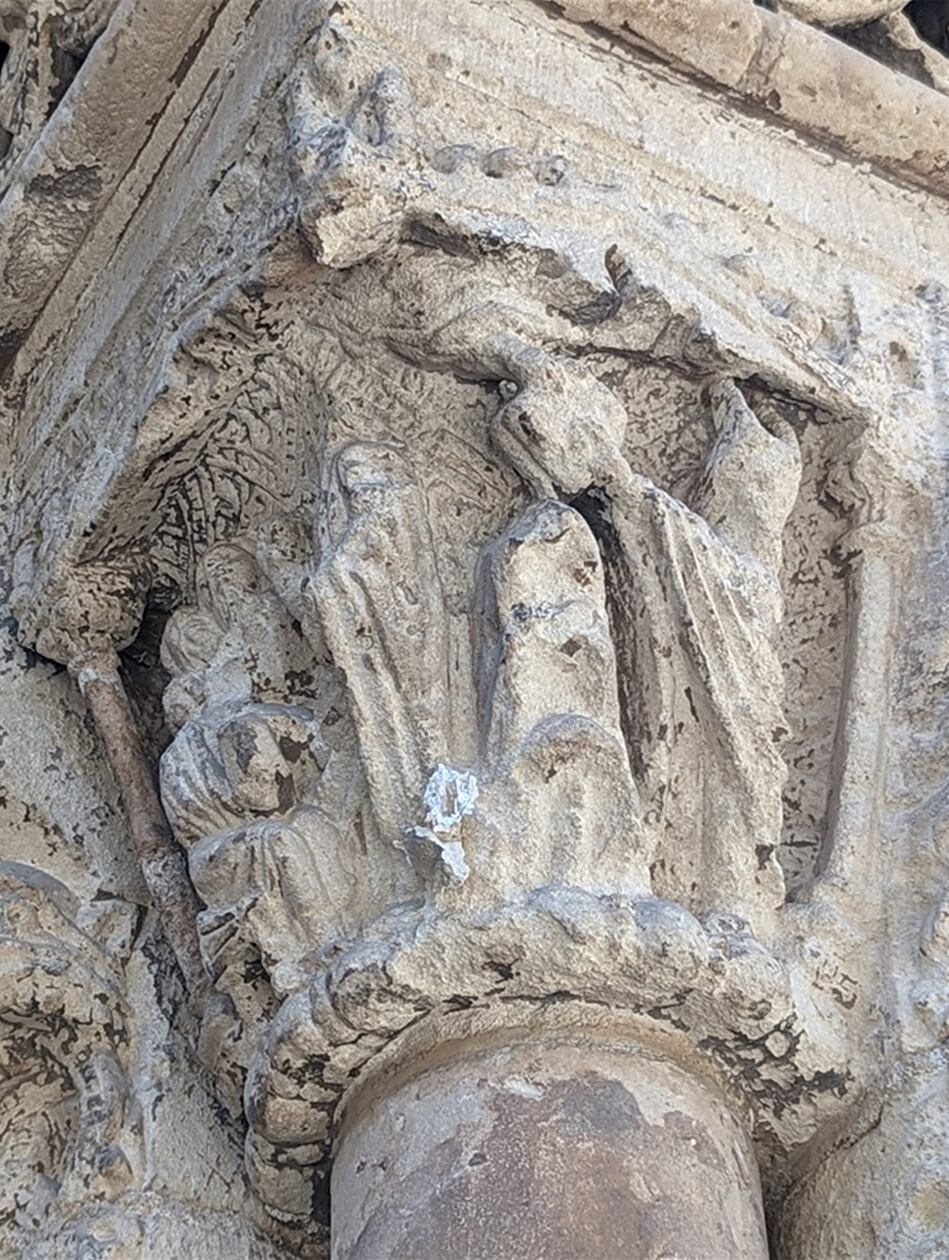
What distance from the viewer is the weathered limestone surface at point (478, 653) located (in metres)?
1.73

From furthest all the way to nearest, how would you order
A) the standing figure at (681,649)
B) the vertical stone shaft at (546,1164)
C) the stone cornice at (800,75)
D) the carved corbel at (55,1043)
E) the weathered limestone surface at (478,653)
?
the stone cornice at (800,75) → the carved corbel at (55,1043) → the standing figure at (681,649) → the weathered limestone surface at (478,653) → the vertical stone shaft at (546,1164)

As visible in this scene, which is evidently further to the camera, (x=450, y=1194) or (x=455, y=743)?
(x=455, y=743)

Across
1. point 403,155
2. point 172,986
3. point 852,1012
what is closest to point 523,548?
point 403,155

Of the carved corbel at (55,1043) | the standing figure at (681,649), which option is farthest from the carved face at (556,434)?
the carved corbel at (55,1043)

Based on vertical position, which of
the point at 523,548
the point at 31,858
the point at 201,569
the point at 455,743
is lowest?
the point at 31,858

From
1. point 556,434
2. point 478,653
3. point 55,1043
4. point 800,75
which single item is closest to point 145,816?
point 55,1043

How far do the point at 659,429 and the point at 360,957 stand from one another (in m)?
0.78

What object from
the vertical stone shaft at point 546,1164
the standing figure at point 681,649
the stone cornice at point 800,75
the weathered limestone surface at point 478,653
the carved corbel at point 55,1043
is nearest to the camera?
the vertical stone shaft at point 546,1164

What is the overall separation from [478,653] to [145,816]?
22.5 inches

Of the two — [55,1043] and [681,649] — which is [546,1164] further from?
[55,1043]

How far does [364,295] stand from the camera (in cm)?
198

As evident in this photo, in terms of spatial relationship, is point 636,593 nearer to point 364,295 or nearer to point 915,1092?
point 364,295

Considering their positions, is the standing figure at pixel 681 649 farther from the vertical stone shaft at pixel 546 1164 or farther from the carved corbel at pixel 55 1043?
the carved corbel at pixel 55 1043

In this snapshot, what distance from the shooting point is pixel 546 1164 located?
5.32 feet
